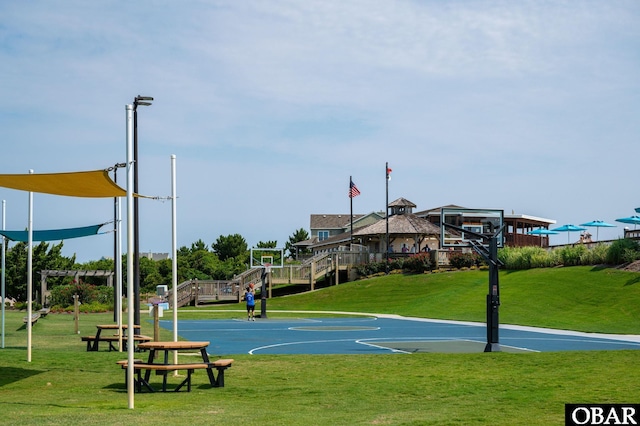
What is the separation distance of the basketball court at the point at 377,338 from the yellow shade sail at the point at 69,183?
8308mm

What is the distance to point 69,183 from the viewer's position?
1334 centimetres

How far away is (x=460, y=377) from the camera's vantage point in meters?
15.2

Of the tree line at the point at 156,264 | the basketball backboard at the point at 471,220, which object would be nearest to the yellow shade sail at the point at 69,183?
the basketball backboard at the point at 471,220

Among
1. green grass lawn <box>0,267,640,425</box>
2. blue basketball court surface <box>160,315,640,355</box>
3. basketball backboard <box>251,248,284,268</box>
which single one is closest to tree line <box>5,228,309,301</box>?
basketball backboard <box>251,248,284,268</box>

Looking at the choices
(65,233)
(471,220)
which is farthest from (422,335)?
(65,233)

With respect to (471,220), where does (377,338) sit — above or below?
below

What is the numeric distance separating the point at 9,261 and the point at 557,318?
1558 inches

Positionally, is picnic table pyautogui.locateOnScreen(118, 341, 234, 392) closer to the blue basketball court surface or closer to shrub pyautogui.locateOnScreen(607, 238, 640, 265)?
the blue basketball court surface

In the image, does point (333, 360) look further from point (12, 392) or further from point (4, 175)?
point (4, 175)

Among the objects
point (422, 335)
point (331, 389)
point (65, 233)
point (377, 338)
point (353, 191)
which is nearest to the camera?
point (331, 389)

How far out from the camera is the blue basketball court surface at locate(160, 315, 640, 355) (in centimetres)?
2308

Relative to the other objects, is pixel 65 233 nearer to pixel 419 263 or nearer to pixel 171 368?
pixel 171 368

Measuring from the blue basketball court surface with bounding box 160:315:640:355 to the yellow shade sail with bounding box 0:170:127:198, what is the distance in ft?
27.3

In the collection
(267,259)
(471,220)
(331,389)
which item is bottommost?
(331,389)
